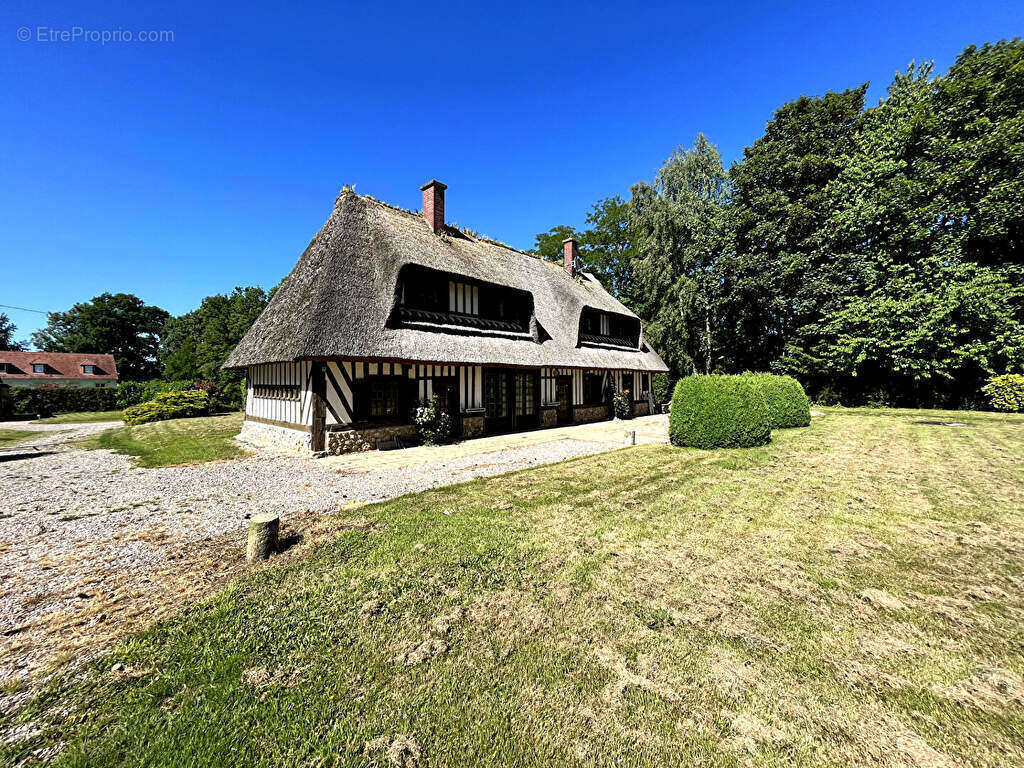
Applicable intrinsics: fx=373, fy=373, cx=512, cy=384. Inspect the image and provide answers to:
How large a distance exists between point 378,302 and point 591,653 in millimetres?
10125

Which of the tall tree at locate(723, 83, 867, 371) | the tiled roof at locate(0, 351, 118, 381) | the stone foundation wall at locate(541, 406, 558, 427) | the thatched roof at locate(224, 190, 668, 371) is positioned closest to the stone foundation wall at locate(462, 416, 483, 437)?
the thatched roof at locate(224, 190, 668, 371)

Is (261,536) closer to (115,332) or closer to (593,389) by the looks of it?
(593,389)

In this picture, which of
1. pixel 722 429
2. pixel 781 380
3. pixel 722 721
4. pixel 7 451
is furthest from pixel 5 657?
pixel 781 380

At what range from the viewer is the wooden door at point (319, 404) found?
Result: 960 centimetres

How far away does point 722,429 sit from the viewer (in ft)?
31.4

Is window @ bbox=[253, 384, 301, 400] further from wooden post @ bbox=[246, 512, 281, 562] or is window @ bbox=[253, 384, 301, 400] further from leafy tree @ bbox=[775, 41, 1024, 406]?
leafy tree @ bbox=[775, 41, 1024, 406]

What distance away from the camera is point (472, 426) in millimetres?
12555

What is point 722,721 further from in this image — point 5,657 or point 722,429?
point 722,429

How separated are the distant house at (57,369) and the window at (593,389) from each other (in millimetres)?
43896

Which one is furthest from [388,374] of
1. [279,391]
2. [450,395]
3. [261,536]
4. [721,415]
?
[721,415]

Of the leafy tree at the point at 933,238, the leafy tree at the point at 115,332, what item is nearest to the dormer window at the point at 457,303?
the leafy tree at the point at 933,238

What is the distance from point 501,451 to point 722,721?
8151 millimetres

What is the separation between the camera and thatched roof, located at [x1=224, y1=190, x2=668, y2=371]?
32.7ft

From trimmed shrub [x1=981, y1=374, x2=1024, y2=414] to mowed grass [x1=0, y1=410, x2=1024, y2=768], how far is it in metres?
16.3
